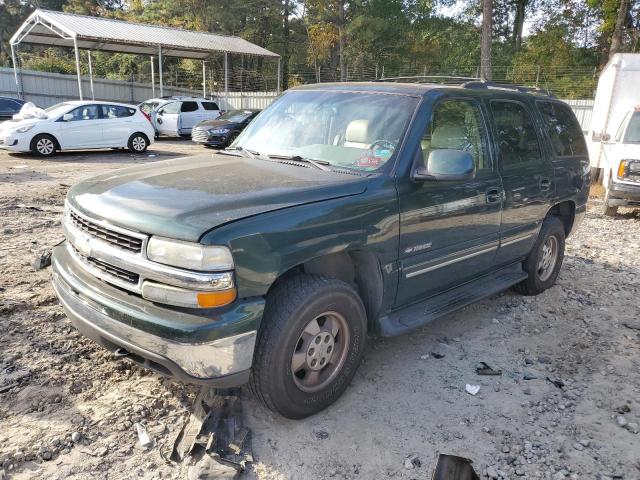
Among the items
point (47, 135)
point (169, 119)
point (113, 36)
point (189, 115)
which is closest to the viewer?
point (47, 135)

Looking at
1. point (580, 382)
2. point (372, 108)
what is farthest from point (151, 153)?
point (580, 382)

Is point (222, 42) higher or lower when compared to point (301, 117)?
higher

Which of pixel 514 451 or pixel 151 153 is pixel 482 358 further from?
pixel 151 153

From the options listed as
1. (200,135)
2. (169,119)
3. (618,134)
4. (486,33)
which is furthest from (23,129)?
(486,33)

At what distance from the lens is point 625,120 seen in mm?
9625

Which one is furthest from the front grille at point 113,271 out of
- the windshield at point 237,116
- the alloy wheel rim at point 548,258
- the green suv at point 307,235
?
the windshield at point 237,116

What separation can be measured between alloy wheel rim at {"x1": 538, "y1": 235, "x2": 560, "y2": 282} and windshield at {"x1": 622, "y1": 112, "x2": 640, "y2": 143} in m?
5.11

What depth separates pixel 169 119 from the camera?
2075cm

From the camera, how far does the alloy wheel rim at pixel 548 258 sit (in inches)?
210

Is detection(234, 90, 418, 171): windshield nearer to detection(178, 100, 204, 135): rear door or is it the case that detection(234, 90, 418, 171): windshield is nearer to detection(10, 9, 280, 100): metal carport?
detection(178, 100, 204, 135): rear door

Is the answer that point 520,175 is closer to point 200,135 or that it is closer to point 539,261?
point 539,261

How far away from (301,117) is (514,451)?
2709 mm

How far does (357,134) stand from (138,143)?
13622 millimetres

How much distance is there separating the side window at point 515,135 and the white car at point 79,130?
12856mm
